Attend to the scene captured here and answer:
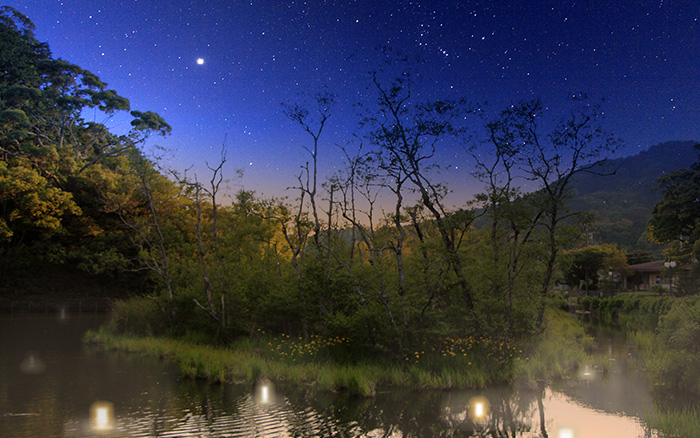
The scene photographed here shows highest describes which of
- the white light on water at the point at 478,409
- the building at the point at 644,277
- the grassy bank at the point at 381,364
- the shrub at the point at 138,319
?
the shrub at the point at 138,319

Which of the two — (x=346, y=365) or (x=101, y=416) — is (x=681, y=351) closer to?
(x=346, y=365)

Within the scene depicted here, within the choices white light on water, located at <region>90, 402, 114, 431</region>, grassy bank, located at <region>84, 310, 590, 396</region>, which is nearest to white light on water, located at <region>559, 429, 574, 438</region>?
grassy bank, located at <region>84, 310, 590, 396</region>

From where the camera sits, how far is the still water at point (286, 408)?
899 cm

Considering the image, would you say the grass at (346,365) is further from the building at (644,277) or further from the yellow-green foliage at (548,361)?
the building at (644,277)

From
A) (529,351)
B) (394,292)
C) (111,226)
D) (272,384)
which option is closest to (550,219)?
(529,351)

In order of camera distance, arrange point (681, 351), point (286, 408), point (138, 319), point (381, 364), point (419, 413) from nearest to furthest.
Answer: point (419, 413)
point (286, 408)
point (681, 351)
point (381, 364)
point (138, 319)

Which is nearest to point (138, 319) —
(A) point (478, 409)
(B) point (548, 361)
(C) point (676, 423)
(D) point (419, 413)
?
(D) point (419, 413)

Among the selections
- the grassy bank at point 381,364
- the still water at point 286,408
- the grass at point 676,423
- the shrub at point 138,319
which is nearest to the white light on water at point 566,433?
the still water at point 286,408

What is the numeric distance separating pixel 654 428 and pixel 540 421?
2.00 m

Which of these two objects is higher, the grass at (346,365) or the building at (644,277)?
the grass at (346,365)

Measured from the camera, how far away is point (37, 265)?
40.5 metres

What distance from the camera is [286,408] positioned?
10.6 m

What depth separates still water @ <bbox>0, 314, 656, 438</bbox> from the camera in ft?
29.5

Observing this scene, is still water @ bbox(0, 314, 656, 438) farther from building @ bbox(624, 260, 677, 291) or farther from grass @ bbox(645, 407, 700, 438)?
building @ bbox(624, 260, 677, 291)
